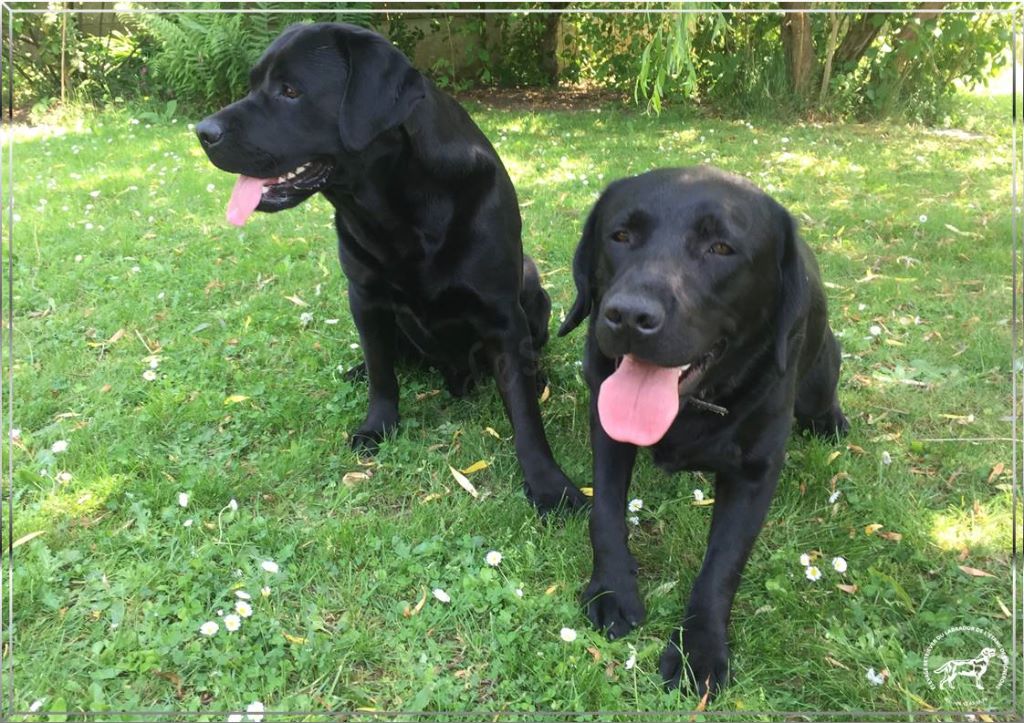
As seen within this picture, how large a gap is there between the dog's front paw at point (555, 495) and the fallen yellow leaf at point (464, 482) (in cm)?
16

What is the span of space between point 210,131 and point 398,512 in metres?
1.31

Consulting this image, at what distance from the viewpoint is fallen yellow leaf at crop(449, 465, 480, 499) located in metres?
2.43

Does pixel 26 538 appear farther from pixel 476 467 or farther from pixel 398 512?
pixel 476 467

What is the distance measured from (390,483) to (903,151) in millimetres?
6135

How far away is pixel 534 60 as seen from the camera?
28.5 ft

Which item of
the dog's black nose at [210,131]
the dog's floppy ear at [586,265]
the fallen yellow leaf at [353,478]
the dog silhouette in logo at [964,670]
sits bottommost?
the fallen yellow leaf at [353,478]

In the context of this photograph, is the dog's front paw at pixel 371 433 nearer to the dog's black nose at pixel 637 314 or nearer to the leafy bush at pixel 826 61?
the dog's black nose at pixel 637 314

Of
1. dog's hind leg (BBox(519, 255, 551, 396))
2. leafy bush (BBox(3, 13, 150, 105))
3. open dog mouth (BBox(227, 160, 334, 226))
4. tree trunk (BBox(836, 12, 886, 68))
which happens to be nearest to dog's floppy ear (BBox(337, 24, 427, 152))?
open dog mouth (BBox(227, 160, 334, 226))

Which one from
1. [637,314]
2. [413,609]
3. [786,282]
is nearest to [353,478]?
[413,609]

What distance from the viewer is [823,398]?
8.41 ft

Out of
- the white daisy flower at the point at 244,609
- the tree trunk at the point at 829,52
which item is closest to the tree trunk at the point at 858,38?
the tree trunk at the point at 829,52

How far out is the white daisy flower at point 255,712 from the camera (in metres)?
1.60

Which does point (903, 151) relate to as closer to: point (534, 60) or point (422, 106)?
point (534, 60)

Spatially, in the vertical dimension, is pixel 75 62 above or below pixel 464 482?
above
